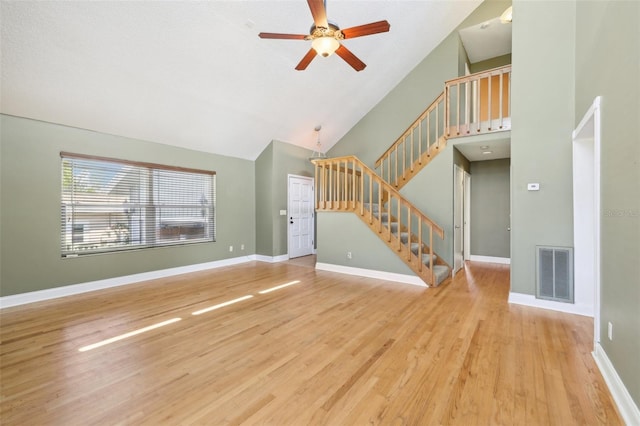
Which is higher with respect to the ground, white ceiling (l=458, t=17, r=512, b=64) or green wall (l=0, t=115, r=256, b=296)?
white ceiling (l=458, t=17, r=512, b=64)

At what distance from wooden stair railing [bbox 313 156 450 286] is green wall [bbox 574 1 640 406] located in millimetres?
2406

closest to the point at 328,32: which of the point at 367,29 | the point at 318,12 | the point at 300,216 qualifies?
the point at 318,12

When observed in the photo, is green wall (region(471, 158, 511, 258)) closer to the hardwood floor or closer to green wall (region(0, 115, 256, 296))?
the hardwood floor

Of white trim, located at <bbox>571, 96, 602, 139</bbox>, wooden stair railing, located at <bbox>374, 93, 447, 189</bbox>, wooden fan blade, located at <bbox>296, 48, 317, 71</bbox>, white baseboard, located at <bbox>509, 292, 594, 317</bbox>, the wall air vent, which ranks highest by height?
wooden fan blade, located at <bbox>296, 48, 317, 71</bbox>

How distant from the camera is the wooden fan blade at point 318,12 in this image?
2.39 m

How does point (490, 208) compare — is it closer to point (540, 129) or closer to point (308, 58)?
point (540, 129)

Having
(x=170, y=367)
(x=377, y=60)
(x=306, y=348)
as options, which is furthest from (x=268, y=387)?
(x=377, y=60)

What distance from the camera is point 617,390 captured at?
6.08 ft

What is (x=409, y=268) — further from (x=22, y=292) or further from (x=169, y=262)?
(x=22, y=292)

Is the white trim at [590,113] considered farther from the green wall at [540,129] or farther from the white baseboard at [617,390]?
the white baseboard at [617,390]

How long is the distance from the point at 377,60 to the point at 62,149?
5.93 meters

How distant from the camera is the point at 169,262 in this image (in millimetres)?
5438

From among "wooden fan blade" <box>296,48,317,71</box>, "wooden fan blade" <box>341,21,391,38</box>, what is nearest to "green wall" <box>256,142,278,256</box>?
"wooden fan blade" <box>296,48,317,71</box>

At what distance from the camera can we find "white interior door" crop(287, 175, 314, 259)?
7215 millimetres
